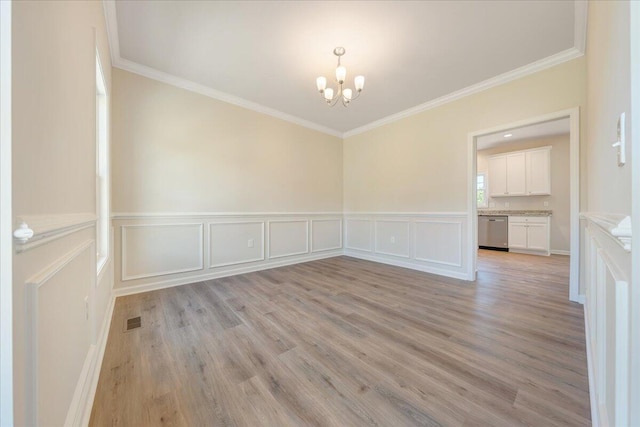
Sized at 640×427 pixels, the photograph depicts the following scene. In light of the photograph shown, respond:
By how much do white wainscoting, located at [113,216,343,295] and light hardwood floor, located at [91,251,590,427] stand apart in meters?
0.30

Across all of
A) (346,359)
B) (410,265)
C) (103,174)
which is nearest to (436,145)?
(410,265)

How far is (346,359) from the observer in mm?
1502

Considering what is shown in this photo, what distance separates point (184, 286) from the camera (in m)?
2.91

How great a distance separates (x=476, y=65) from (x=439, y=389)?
3226mm

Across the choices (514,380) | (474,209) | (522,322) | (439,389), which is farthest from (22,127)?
(474,209)

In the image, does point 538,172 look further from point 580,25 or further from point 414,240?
point 580,25

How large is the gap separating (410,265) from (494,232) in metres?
3.37

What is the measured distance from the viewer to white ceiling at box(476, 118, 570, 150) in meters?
4.45

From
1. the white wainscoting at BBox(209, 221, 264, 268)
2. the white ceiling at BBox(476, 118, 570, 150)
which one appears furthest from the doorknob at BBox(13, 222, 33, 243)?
the white ceiling at BBox(476, 118, 570, 150)

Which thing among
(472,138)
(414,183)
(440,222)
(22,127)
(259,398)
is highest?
(472,138)

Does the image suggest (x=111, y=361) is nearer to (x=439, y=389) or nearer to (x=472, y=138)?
(x=439, y=389)

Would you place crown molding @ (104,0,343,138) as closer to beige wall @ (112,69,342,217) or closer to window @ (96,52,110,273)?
beige wall @ (112,69,342,217)

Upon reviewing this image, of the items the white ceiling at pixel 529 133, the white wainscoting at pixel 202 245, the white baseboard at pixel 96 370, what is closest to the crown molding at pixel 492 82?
the white ceiling at pixel 529 133

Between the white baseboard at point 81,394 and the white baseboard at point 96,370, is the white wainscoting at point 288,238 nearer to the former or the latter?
the white baseboard at point 96,370
